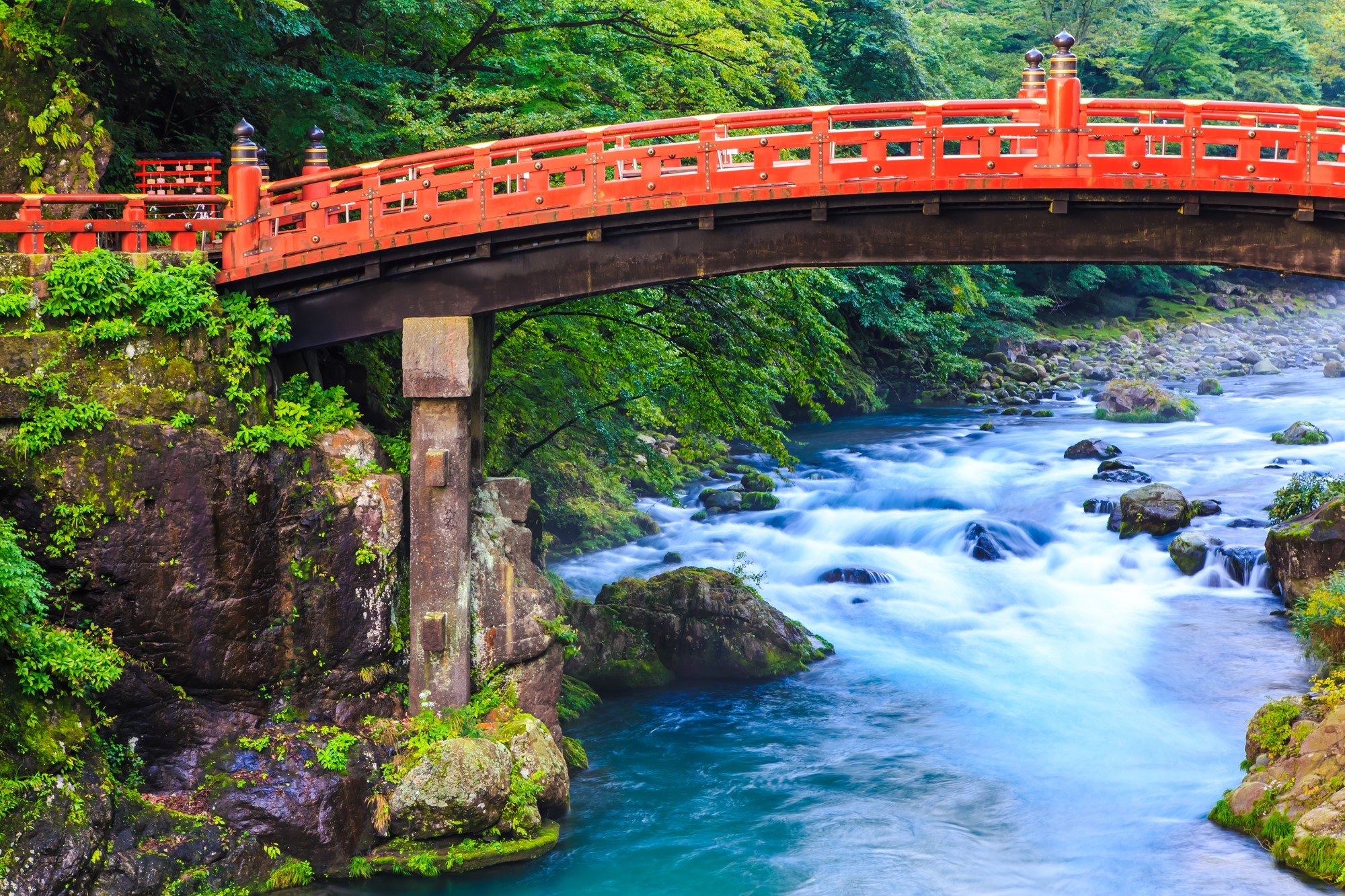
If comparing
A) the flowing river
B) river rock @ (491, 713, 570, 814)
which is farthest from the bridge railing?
the flowing river

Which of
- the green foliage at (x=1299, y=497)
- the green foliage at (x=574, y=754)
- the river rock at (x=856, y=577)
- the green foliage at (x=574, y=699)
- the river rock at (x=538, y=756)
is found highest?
the green foliage at (x=1299, y=497)

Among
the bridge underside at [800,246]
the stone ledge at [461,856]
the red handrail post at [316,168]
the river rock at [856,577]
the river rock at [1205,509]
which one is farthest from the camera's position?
the river rock at [1205,509]

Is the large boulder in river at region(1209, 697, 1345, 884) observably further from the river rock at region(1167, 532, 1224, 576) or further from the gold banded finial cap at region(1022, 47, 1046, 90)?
the river rock at region(1167, 532, 1224, 576)

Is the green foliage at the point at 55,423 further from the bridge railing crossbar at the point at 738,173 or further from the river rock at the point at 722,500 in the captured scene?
the river rock at the point at 722,500

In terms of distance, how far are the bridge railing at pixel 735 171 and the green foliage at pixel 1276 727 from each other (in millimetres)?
7049

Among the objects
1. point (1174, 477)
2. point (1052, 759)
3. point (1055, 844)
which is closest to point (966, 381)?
point (1174, 477)

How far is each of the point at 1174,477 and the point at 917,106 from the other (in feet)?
64.2

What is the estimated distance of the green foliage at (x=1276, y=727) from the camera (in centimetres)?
1761

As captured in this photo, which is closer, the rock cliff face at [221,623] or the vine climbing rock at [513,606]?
the rock cliff face at [221,623]

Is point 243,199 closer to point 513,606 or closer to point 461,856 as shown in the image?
point 513,606

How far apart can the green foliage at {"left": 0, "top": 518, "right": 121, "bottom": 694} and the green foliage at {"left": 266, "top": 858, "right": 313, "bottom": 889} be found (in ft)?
9.75

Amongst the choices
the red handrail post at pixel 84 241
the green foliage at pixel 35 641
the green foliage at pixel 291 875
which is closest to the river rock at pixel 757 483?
the green foliage at pixel 291 875

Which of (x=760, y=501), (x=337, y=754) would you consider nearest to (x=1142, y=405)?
(x=760, y=501)

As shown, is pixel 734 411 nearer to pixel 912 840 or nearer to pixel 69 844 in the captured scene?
pixel 912 840
